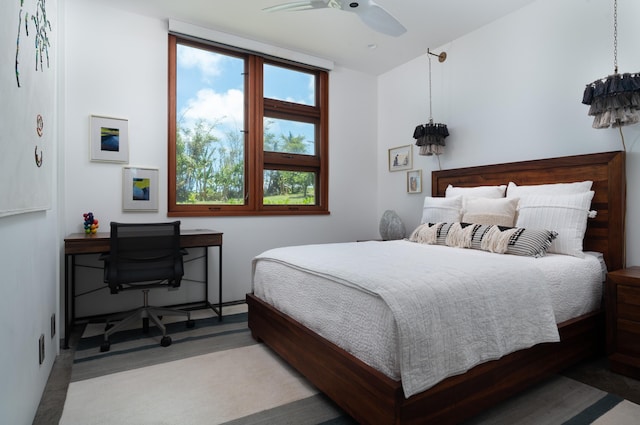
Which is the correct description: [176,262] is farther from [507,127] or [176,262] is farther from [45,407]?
[507,127]

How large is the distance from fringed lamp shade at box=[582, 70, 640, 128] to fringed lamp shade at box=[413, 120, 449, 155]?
4.57 ft

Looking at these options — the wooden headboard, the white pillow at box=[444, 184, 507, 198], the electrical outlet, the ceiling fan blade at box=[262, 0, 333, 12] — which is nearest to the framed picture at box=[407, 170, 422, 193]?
the white pillow at box=[444, 184, 507, 198]

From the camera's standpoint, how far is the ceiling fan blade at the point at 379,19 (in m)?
2.39

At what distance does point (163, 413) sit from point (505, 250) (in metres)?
2.28

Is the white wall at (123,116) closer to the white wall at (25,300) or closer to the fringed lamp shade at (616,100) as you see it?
the white wall at (25,300)

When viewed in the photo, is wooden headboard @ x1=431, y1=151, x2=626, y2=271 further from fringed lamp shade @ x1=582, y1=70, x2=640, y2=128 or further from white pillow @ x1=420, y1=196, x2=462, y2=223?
white pillow @ x1=420, y1=196, x2=462, y2=223

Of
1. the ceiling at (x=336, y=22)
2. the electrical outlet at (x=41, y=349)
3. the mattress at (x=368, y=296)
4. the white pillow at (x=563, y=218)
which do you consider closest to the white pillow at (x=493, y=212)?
the white pillow at (x=563, y=218)

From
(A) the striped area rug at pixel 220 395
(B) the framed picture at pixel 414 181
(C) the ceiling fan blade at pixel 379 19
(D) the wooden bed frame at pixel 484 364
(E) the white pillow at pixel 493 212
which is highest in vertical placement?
(C) the ceiling fan blade at pixel 379 19

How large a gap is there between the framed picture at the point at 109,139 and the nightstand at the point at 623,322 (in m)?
3.90

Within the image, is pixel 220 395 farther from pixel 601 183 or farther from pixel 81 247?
pixel 601 183

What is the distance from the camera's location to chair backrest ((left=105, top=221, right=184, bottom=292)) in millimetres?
2541

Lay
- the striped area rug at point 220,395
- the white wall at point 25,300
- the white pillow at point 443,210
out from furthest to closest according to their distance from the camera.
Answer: the white pillow at point 443,210 < the striped area rug at point 220,395 < the white wall at point 25,300

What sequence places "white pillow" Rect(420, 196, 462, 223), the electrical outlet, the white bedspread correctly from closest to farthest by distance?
the white bedspread < the electrical outlet < "white pillow" Rect(420, 196, 462, 223)

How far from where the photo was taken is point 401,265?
74.5 inches
